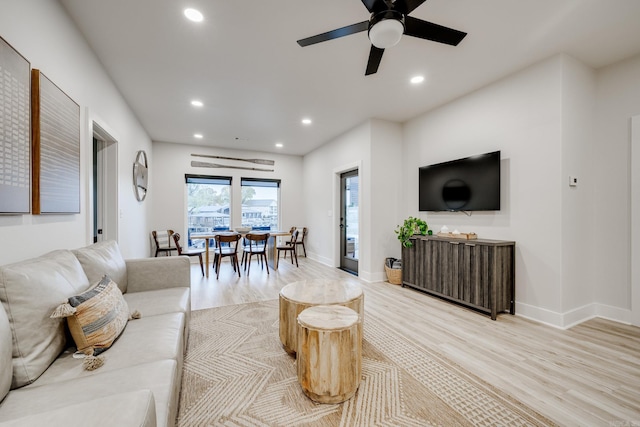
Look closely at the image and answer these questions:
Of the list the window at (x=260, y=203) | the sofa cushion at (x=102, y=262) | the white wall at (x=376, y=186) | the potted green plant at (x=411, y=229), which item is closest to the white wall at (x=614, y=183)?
the potted green plant at (x=411, y=229)

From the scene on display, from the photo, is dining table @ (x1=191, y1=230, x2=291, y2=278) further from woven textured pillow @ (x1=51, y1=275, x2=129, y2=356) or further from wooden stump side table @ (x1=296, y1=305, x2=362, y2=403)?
wooden stump side table @ (x1=296, y1=305, x2=362, y2=403)

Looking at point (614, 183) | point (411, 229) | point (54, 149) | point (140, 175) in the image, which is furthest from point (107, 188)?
point (614, 183)

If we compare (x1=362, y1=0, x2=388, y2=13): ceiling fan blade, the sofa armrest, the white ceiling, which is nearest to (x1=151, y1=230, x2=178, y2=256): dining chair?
the white ceiling

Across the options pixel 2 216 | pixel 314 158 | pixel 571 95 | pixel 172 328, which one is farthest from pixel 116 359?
pixel 314 158

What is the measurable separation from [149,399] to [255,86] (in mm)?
3466

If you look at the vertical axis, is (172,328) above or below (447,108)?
below

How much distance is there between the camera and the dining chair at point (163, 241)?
5105mm

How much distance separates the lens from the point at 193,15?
→ 2.22m

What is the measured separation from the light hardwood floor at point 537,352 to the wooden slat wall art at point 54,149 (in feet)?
6.12

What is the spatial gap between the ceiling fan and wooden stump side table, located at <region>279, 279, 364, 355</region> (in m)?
1.98

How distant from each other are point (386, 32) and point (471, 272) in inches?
106

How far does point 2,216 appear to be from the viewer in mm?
1443

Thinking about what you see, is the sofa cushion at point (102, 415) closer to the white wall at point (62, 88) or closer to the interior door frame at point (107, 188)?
the white wall at point (62, 88)

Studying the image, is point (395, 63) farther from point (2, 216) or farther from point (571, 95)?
point (2, 216)
